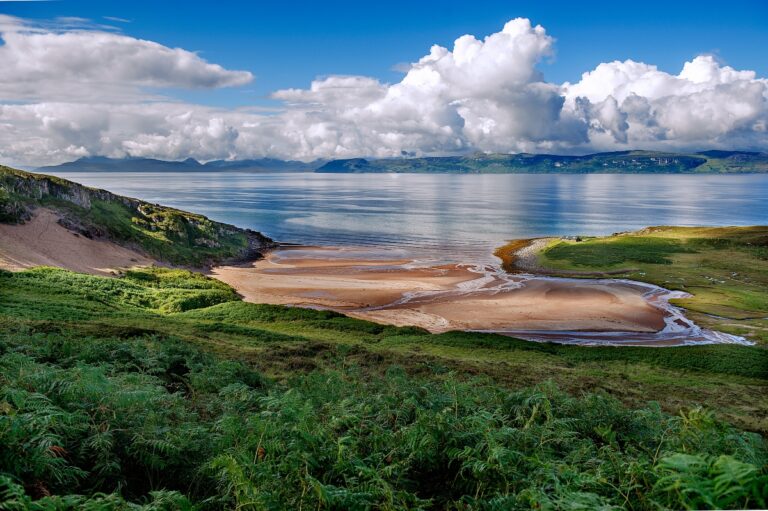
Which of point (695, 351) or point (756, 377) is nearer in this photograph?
point (756, 377)

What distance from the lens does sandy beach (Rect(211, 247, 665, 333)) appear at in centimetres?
4178

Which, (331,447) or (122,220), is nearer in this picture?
(331,447)

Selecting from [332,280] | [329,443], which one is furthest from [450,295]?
[329,443]

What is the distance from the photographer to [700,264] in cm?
6581

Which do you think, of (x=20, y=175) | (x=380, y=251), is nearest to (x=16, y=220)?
(x=20, y=175)

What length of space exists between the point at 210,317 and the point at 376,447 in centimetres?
3082

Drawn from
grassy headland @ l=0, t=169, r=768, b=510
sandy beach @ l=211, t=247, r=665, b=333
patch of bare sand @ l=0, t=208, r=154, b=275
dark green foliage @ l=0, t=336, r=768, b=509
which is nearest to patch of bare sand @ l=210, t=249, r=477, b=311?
sandy beach @ l=211, t=247, r=665, b=333

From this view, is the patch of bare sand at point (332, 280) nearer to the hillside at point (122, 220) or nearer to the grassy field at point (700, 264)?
the hillside at point (122, 220)

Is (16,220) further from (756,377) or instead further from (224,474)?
(756,377)

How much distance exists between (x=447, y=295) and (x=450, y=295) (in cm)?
30

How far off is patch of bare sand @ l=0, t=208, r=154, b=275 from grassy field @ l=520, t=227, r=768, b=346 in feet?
171

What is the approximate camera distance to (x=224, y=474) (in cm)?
487

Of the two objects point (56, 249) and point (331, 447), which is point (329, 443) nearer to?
point (331, 447)

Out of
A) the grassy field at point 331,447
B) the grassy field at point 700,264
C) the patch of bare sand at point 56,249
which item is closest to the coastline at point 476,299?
the grassy field at point 700,264
